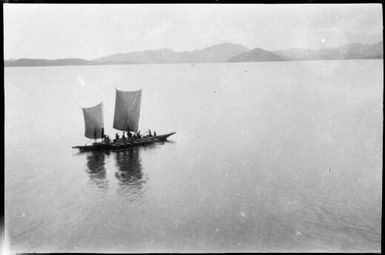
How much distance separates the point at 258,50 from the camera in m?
6.38

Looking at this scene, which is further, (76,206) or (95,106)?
(95,106)

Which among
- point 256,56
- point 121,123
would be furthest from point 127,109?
point 256,56

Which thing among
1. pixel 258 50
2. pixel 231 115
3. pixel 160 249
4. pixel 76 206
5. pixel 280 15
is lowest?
pixel 160 249

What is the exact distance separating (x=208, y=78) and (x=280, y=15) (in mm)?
2805

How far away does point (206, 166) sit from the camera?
26.2 ft

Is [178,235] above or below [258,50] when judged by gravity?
below

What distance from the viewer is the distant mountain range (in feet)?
19.3

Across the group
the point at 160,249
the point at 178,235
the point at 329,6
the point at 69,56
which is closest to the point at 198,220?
the point at 178,235

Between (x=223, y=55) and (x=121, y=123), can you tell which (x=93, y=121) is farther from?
(x=223, y=55)

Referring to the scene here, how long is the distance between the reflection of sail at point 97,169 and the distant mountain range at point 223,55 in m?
2.72

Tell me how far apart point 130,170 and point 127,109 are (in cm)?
153

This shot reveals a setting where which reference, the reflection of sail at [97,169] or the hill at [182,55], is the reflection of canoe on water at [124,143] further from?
the hill at [182,55]

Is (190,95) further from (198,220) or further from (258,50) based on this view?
(198,220)

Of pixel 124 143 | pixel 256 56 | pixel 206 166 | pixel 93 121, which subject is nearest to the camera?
pixel 256 56
